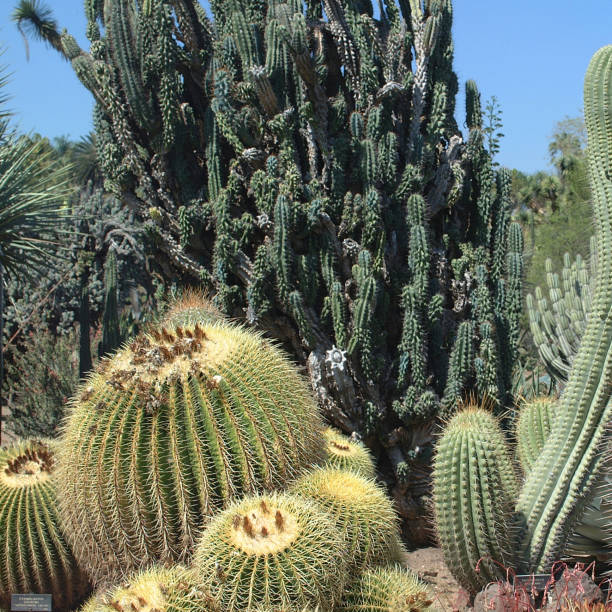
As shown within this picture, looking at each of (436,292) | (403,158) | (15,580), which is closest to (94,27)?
(403,158)

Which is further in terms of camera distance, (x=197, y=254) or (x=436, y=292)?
(x=197, y=254)

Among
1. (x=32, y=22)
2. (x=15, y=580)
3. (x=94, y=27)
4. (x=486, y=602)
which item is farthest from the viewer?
(x=32, y=22)

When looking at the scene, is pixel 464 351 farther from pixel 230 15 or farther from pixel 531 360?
pixel 230 15

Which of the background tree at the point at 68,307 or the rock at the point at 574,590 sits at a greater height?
the background tree at the point at 68,307

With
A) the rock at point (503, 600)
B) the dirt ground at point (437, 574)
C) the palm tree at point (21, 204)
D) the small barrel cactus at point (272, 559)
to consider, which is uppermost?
the palm tree at point (21, 204)

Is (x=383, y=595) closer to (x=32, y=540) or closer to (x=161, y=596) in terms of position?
(x=161, y=596)

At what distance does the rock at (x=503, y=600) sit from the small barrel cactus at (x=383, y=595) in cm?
36

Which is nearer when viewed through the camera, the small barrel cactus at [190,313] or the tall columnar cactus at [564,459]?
the tall columnar cactus at [564,459]

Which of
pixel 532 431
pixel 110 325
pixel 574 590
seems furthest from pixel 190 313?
pixel 574 590

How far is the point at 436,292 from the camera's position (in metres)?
6.66

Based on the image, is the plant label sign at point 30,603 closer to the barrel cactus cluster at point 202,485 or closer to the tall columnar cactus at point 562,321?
the barrel cactus cluster at point 202,485

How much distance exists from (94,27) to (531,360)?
7260mm

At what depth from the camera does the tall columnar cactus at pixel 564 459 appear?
3307 mm

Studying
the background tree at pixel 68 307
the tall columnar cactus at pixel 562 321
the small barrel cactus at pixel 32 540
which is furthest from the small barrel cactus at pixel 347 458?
the background tree at pixel 68 307
